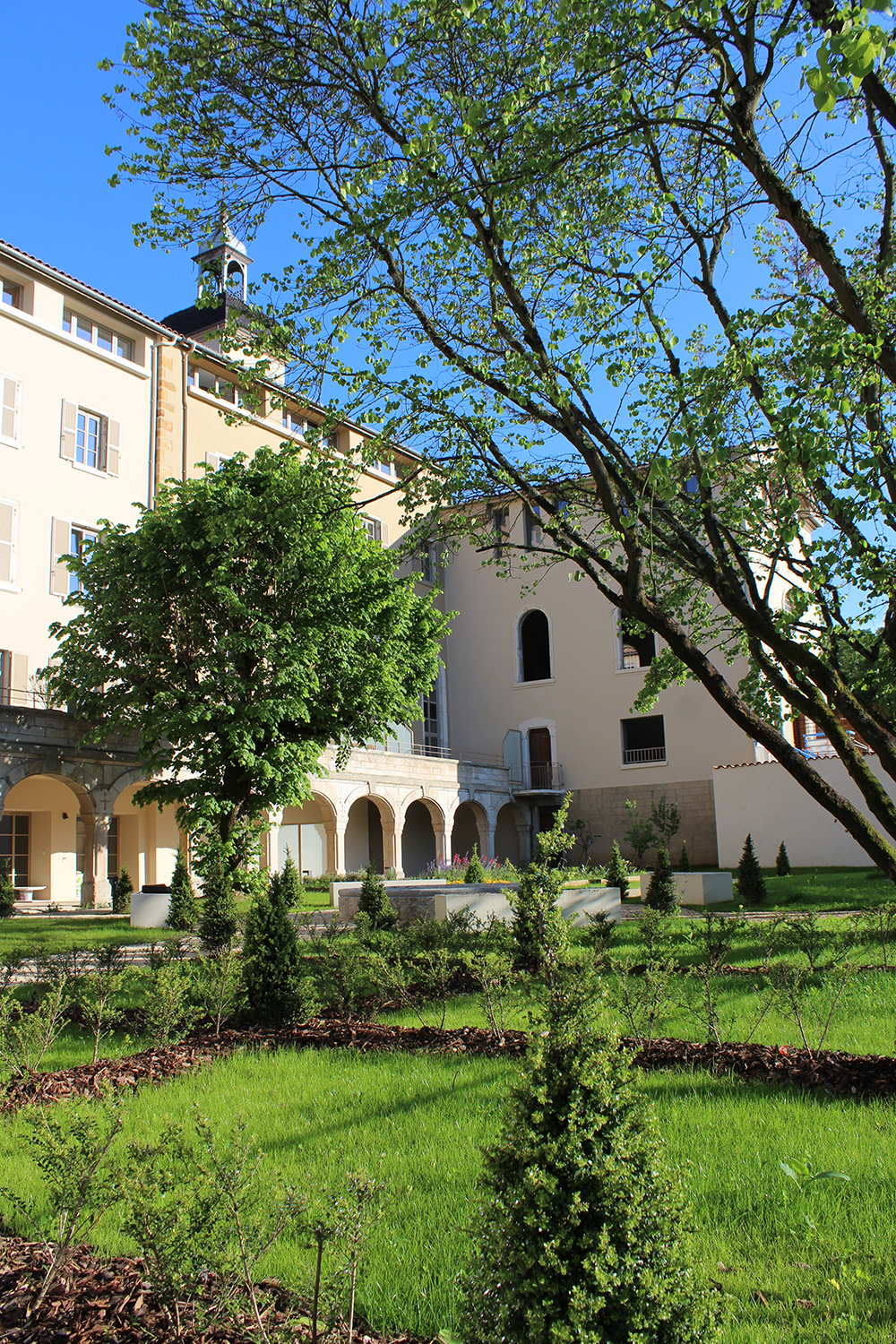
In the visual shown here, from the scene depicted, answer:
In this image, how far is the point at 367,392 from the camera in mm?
7316

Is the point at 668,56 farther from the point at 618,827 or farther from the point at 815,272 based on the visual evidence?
the point at 618,827

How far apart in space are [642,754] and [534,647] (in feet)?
21.0

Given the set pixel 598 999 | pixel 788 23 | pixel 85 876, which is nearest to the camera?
pixel 598 999

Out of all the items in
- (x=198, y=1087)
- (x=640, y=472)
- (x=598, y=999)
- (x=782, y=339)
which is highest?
(x=782, y=339)

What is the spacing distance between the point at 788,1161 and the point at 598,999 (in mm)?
2378

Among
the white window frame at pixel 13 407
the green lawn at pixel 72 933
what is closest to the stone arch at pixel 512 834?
the green lawn at pixel 72 933

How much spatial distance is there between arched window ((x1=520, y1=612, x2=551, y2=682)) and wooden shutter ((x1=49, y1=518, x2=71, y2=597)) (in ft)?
62.3

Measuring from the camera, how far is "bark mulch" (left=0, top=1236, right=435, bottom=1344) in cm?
276

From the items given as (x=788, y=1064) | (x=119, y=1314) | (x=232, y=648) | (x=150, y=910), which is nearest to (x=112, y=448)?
(x=232, y=648)

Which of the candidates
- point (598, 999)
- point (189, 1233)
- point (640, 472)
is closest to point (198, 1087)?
point (189, 1233)

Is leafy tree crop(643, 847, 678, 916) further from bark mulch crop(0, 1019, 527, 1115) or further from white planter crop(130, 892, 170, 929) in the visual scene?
bark mulch crop(0, 1019, 527, 1115)

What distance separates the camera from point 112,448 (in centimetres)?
2366

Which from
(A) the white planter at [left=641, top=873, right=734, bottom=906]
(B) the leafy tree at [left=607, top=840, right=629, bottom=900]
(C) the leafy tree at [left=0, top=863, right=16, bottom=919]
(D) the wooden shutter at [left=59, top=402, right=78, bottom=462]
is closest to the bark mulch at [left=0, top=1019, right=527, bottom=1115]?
(B) the leafy tree at [left=607, top=840, right=629, bottom=900]

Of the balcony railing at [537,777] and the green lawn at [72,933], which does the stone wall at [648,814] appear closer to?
the balcony railing at [537,777]
